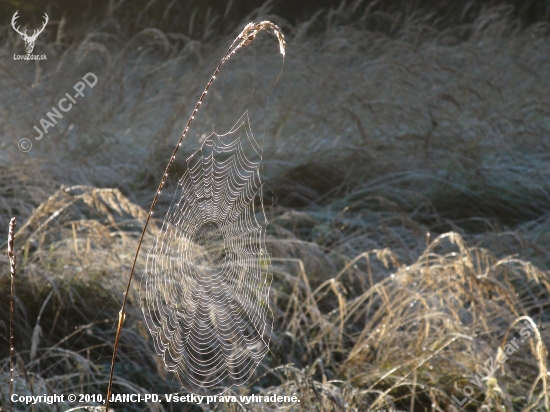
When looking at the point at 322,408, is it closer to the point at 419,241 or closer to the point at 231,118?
the point at 419,241

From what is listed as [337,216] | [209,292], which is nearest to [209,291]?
[209,292]

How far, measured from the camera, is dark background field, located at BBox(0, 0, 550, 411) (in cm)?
228

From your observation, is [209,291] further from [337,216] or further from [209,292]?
[337,216]

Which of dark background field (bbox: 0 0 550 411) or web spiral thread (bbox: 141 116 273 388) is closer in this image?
dark background field (bbox: 0 0 550 411)

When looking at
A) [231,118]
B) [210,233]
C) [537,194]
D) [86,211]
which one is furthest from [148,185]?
[537,194]

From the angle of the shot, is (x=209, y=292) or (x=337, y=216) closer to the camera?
(x=209, y=292)

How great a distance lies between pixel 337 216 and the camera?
350cm

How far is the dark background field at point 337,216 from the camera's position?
2.28m

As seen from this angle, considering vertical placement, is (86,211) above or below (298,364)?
above

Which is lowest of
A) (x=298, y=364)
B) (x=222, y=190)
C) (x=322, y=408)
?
(x=298, y=364)

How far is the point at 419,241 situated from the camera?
3.21m

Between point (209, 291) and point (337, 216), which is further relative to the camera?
point (337, 216)

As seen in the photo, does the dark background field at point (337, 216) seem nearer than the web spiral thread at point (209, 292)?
Yes

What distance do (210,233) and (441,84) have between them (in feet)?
9.73
